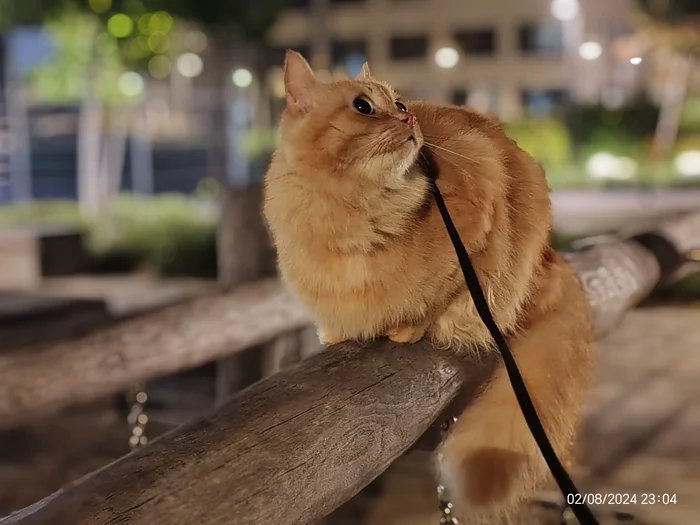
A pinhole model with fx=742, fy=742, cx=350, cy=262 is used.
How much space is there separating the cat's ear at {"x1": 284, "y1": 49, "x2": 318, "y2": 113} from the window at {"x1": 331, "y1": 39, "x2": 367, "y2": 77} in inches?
558

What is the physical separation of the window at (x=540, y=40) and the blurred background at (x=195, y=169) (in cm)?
119

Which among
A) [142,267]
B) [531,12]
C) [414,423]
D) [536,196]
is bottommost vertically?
[142,267]

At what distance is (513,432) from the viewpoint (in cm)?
117

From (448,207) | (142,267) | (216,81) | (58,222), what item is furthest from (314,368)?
(216,81)

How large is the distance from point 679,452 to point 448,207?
93.4 inches

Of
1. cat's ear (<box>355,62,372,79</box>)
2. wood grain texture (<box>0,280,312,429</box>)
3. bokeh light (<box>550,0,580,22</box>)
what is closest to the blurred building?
bokeh light (<box>550,0,580,22</box>)

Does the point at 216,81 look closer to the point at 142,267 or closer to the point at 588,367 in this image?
the point at 142,267

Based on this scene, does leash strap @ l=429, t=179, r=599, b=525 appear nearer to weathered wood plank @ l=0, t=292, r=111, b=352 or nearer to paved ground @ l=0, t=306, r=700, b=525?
paved ground @ l=0, t=306, r=700, b=525

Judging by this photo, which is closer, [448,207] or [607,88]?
[448,207]

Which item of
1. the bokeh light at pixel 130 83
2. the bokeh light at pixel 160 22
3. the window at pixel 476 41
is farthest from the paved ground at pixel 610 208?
the window at pixel 476 41

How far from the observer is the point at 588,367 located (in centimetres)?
139

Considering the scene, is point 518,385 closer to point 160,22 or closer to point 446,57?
point 160,22

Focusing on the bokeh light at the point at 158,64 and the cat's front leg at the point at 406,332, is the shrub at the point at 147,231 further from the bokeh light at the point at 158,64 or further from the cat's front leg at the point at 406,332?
the cat's front leg at the point at 406,332

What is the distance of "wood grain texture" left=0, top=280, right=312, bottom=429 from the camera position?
2145mm
